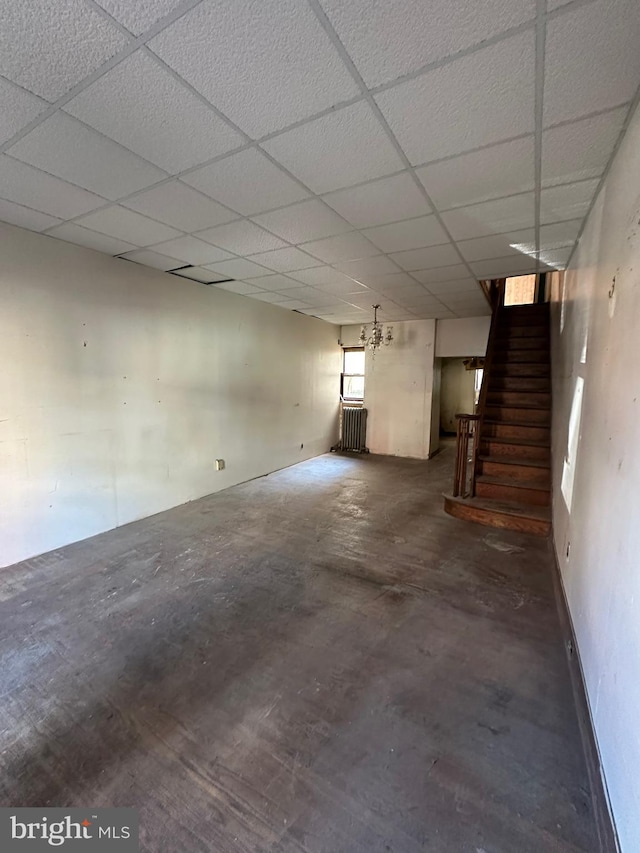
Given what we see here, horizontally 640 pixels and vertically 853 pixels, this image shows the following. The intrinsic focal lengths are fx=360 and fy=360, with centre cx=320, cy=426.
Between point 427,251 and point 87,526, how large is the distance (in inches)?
158

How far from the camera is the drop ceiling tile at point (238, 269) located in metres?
3.58

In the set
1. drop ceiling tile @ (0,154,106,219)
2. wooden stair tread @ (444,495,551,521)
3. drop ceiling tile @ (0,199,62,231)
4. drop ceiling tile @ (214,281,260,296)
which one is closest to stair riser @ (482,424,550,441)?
wooden stair tread @ (444,495,551,521)

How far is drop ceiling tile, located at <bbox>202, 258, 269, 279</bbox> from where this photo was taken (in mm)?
3580

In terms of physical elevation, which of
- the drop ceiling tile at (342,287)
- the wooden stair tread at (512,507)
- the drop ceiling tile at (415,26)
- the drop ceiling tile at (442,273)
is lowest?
the wooden stair tread at (512,507)

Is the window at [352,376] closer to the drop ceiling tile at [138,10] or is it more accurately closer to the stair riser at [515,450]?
the stair riser at [515,450]

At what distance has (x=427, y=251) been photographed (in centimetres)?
317

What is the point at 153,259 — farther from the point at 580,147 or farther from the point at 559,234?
the point at 559,234

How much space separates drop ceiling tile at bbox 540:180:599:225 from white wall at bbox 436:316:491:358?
3796 mm

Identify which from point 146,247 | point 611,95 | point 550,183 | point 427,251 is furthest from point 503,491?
point 146,247

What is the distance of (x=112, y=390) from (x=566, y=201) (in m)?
3.96

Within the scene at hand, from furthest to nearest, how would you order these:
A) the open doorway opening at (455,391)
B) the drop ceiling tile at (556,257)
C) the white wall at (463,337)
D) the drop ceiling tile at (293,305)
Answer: the open doorway opening at (455,391)
the white wall at (463,337)
the drop ceiling tile at (293,305)
the drop ceiling tile at (556,257)

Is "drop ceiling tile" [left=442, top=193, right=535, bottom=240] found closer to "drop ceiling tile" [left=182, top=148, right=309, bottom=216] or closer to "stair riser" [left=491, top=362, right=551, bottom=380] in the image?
"drop ceiling tile" [left=182, top=148, right=309, bottom=216]

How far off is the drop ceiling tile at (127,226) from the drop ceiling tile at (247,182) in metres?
0.71

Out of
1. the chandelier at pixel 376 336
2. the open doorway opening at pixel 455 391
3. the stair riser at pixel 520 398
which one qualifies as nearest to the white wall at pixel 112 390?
the chandelier at pixel 376 336
